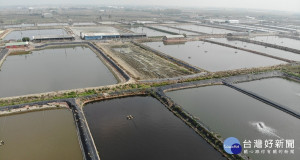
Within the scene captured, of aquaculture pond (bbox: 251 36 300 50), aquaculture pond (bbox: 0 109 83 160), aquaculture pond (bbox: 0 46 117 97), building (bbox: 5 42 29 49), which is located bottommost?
aquaculture pond (bbox: 0 109 83 160)

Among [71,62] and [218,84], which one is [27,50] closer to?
[71,62]

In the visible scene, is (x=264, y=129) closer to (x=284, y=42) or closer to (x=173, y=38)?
(x=173, y=38)

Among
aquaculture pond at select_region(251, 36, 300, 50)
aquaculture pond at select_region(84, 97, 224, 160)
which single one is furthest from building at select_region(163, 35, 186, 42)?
aquaculture pond at select_region(84, 97, 224, 160)

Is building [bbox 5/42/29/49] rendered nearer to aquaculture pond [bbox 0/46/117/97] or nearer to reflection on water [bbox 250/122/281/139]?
aquaculture pond [bbox 0/46/117/97]

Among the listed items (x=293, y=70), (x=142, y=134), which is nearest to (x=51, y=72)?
(x=142, y=134)

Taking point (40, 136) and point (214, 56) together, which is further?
point (214, 56)

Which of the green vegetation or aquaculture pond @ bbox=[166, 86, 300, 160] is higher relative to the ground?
the green vegetation

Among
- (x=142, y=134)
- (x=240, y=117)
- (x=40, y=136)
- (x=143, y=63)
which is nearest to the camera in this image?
(x=40, y=136)
